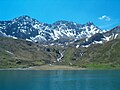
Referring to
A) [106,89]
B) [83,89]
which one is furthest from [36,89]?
[106,89]

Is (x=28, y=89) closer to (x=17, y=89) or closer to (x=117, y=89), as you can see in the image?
(x=17, y=89)

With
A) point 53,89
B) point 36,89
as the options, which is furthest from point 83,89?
point 36,89

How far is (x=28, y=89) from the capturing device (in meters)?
118

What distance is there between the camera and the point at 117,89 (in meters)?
116

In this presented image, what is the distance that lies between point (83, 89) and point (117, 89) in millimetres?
15268

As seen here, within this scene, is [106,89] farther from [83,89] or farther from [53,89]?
[53,89]

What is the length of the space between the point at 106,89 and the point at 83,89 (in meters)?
10.5

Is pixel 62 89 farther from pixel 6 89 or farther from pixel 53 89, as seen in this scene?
pixel 6 89

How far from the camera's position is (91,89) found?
393 ft

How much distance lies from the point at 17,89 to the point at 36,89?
28.1 ft

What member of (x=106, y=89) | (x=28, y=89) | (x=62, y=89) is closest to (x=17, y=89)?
(x=28, y=89)

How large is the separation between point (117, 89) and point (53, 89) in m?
28.5

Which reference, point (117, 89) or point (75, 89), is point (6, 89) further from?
point (117, 89)

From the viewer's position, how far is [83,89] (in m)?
121
